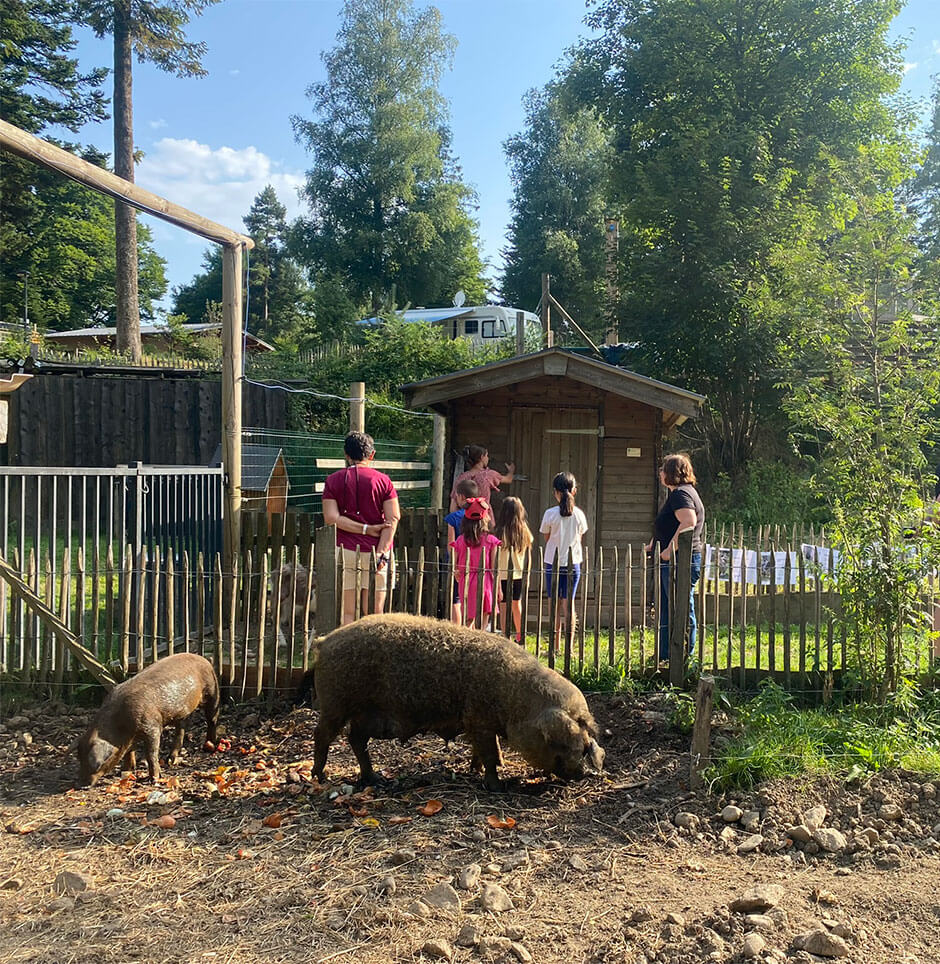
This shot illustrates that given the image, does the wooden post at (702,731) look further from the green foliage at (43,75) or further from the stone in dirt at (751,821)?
the green foliage at (43,75)

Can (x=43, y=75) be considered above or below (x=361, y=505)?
above

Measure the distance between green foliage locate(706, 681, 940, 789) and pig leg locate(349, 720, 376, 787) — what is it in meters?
2.08

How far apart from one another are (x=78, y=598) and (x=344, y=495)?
7.49 ft

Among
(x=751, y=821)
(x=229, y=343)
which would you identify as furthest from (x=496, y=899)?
(x=229, y=343)

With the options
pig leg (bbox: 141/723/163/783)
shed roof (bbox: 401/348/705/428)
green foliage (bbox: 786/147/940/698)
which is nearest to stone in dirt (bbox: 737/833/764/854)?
green foliage (bbox: 786/147/940/698)

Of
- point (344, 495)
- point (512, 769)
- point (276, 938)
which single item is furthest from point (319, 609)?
point (276, 938)

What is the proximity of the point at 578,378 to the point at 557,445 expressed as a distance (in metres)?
1.15

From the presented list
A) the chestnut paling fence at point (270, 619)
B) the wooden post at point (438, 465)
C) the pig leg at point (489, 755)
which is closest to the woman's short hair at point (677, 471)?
the chestnut paling fence at point (270, 619)

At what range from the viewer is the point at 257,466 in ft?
35.0

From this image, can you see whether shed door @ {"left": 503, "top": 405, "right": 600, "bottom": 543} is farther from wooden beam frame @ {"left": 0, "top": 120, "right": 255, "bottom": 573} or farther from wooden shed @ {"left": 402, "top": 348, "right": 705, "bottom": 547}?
wooden beam frame @ {"left": 0, "top": 120, "right": 255, "bottom": 573}

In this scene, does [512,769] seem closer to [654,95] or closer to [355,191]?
[654,95]

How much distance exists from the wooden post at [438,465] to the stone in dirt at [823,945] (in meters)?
8.52

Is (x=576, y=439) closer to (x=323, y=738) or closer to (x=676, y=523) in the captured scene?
(x=676, y=523)

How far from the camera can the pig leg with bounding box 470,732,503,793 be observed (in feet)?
16.3
